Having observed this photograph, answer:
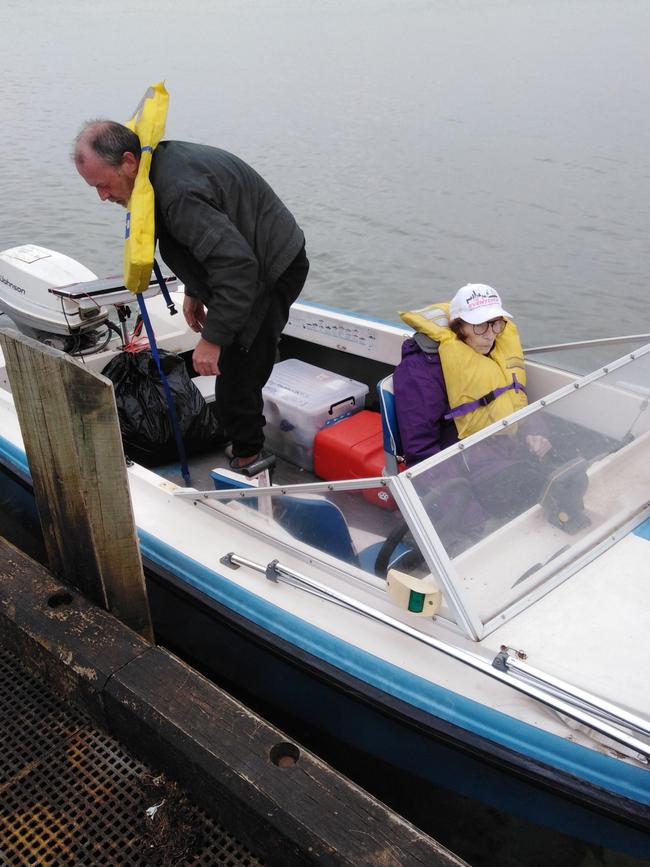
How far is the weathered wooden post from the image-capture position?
2.12 metres

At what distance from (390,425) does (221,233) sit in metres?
0.92

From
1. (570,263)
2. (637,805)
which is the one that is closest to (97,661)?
(637,805)

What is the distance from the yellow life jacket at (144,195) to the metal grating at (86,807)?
147 cm

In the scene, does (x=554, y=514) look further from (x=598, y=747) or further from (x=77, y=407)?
(x=77, y=407)

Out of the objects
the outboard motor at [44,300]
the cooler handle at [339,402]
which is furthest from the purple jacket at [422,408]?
the outboard motor at [44,300]

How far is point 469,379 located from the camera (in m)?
2.79

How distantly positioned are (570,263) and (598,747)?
8.07 m

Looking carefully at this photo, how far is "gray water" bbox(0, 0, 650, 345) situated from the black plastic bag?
15.9 ft

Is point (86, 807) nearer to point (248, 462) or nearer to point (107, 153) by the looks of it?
point (248, 462)

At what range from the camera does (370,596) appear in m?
2.22

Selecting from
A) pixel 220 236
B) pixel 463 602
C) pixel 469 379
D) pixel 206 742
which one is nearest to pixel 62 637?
pixel 206 742

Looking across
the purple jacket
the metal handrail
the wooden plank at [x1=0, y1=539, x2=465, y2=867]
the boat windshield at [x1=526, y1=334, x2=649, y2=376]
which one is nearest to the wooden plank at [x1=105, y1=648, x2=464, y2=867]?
the wooden plank at [x1=0, y1=539, x2=465, y2=867]

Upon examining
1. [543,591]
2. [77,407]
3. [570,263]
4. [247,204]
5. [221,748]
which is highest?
[247,204]

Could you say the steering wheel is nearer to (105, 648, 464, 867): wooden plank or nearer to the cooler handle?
(105, 648, 464, 867): wooden plank
